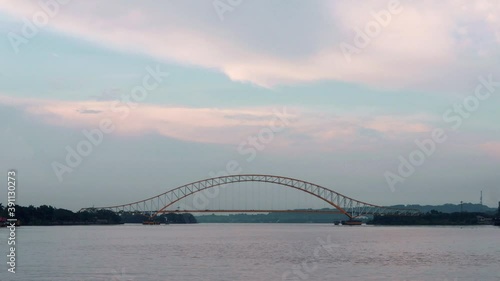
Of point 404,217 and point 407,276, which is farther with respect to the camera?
point 404,217

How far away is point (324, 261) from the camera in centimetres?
4369

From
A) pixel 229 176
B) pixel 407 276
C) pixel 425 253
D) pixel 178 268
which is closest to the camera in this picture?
pixel 407 276

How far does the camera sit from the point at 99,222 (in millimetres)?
190500

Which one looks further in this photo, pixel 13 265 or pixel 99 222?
pixel 99 222

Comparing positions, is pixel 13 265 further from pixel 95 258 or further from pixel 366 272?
pixel 366 272

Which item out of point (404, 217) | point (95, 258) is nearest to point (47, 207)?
point (404, 217)

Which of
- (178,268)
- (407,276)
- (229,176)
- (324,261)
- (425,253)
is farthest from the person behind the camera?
(229,176)

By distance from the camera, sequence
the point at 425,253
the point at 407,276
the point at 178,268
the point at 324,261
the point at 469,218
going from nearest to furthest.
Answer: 1. the point at 407,276
2. the point at 178,268
3. the point at 324,261
4. the point at 425,253
5. the point at 469,218

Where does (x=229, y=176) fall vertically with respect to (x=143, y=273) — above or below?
above

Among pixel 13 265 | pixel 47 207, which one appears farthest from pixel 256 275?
pixel 47 207

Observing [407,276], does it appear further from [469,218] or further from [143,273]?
[469,218]

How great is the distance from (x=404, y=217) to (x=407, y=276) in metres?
154

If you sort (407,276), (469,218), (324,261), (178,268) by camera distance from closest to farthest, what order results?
(407,276)
(178,268)
(324,261)
(469,218)

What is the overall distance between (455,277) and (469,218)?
15303 centimetres
